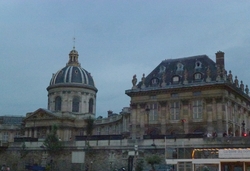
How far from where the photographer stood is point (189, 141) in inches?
1951

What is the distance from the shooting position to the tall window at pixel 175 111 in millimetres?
60606

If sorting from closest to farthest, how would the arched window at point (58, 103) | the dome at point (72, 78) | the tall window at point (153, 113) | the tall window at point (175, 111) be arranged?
1. the tall window at point (175, 111)
2. the tall window at point (153, 113)
3. the arched window at point (58, 103)
4. the dome at point (72, 78)

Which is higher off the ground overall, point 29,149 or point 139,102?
point 139,102

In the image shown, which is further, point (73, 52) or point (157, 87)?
point (73, 52)

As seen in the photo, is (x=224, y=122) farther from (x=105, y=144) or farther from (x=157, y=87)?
(x=105, y=144)

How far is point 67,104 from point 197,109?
135 ft

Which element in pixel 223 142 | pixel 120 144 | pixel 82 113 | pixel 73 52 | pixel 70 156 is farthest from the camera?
pixel 73 52

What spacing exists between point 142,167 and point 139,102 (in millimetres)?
14675

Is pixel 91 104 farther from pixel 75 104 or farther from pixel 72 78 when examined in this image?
pixel 72 78

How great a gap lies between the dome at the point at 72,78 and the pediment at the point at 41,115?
28.4 ft

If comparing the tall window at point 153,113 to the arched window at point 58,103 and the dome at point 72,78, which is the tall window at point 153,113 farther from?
the arched window at point 58,103

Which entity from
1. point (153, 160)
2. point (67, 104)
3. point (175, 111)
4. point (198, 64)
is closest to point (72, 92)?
point (67, 104)

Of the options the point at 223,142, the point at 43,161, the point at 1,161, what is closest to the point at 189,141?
the point at 223,142

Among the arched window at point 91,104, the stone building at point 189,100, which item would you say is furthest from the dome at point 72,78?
the stone building at point 189,100
